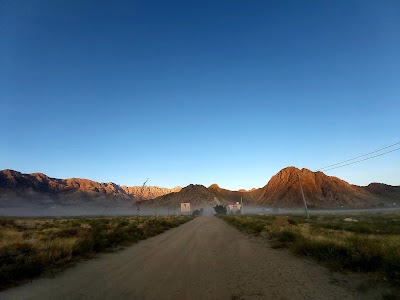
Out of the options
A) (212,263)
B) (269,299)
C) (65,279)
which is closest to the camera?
(269,299)

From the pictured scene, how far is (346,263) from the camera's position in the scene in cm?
899

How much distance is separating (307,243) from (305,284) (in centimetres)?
544

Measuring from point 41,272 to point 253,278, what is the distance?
6.52m

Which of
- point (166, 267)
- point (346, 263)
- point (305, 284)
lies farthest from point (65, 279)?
point (346, 263)

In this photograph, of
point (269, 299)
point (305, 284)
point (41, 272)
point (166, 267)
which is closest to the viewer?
point (269, 299)

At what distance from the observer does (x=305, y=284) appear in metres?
7.62

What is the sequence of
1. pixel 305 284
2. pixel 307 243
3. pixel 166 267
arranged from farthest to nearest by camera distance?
pixel 307 243, pixel 166 267, pixel 305 284

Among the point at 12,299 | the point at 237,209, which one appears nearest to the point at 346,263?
the point at 12,299

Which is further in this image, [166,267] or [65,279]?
[166,267]

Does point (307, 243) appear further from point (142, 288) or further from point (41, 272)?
point (41, 272)

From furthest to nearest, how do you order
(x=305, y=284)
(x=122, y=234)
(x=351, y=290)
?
(x=122, y=234)
(x=305, y=284)
(x=351, y=290)

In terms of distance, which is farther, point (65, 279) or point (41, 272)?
point (41, 272)

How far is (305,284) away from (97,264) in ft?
24.3

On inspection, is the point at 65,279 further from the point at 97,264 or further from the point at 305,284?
the point at 305,284
